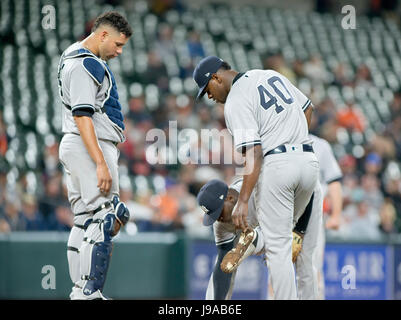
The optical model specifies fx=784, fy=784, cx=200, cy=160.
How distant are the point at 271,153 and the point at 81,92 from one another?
1177mm

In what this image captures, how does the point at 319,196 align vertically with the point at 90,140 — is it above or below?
below

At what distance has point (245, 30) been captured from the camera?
16188 millimetres

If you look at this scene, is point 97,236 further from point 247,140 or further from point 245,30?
point 245,30

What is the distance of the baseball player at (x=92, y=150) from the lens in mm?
4418

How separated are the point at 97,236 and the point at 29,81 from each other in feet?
25.6

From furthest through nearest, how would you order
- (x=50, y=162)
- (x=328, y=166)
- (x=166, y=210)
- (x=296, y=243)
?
(x=166, y=210) < (x=50, y=162) < (x=328, y=166) < (x=296, y=243)

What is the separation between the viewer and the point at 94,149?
4473mm

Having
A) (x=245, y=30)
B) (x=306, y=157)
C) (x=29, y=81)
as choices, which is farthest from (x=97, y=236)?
(x=245, y=30)

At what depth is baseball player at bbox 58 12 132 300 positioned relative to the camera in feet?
14.5

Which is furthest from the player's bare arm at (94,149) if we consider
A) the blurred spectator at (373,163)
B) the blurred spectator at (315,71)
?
the blurred spectator at (315,71)

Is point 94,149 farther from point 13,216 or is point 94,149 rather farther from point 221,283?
point 13,216

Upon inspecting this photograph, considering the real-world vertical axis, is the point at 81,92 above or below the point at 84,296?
above

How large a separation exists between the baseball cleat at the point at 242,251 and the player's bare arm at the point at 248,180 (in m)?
0.11

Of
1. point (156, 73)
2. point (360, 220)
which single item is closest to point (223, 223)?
point (360, 220)
